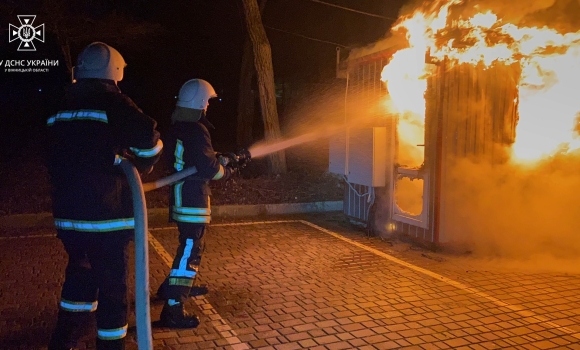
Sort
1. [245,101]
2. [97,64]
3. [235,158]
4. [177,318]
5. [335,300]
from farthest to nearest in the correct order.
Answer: [245,101] < [335,300] < [235,158] < [177,318] < [97,64]

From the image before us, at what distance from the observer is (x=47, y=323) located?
4688mm

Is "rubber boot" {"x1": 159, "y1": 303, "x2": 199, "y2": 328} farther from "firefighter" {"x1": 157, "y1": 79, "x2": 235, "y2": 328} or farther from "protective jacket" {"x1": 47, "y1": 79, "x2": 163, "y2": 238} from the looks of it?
"protective jacket" {"x1": 47, "y1": 79, "x2": 163, "y2": 238}

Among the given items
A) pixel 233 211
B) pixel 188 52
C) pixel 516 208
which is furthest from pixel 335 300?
pixel 188 52

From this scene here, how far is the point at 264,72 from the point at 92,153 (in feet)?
34.0

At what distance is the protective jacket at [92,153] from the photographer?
3434 mm

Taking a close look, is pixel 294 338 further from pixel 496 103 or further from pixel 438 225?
pixel 496 103

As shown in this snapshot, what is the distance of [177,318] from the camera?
181 inches

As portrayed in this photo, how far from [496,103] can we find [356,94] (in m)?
2.64

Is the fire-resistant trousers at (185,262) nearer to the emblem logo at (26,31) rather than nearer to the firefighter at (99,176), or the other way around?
the firefighter at (99,176)

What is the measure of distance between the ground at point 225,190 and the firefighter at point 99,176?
24.1ft

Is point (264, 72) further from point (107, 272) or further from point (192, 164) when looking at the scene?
point (107, 272)

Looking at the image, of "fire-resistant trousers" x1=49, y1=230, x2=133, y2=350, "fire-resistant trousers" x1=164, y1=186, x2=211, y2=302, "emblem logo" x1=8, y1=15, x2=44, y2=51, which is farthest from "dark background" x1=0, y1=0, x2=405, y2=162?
"fire-resistant trousers" x1=49, y1=230, x2=133, y2=350

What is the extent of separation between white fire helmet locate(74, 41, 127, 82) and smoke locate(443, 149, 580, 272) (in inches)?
212

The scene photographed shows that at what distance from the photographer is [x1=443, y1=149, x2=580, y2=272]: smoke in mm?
7508
